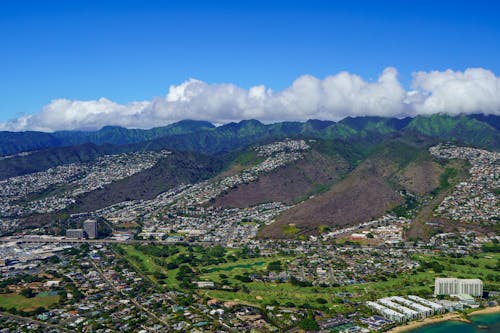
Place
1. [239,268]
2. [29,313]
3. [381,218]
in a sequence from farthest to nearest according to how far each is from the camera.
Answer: [381,218], [239,268], [29,313]

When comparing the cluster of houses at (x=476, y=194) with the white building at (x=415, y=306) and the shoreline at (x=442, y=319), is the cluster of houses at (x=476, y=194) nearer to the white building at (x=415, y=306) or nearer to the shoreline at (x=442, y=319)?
the shoreline at (x=442, y=319)

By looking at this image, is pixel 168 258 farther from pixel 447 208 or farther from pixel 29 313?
pixel 447 208

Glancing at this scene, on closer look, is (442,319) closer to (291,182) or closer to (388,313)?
(388,313)

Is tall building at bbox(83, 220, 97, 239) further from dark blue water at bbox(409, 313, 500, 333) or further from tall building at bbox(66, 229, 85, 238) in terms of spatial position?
dark blue water at bbox(409, 313, 500, 333)

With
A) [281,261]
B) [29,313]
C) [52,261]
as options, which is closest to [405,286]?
[281,261]

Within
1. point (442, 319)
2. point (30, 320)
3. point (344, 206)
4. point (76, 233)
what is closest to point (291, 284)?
point (442, 319)

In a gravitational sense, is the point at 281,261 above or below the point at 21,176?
below

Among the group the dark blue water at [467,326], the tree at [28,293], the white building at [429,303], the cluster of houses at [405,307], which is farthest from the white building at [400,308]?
the tree at [28,293]
